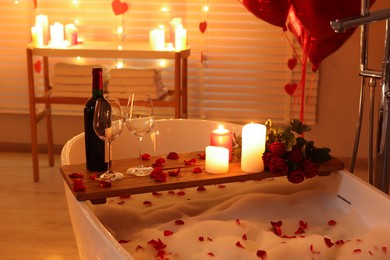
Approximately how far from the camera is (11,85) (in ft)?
13.1

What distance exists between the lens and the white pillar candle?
191 centimetres

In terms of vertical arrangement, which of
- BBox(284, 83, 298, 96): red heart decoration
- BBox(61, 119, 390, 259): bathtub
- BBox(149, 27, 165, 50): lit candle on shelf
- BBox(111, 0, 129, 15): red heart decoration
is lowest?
BBox(61, 119, 390, 259): bathtub

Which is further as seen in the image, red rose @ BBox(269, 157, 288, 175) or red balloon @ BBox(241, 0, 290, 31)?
red balloon @ BBox(241, 0, 290, 31)

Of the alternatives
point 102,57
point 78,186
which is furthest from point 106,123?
point 102,57

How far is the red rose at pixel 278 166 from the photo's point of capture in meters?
1.88

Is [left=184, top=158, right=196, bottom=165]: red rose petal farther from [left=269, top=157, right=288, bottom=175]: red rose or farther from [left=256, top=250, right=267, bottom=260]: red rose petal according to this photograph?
[left=256, top=250, right=267, bottom=260]: red rose petal

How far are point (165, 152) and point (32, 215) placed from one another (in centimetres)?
92

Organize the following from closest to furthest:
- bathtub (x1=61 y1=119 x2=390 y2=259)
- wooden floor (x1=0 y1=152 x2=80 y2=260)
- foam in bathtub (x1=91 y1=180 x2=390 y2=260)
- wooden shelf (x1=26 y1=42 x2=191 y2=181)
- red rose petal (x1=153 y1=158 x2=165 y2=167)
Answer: bathtub (x1=61 y1=119 x2=390 y2=259) < foam in bathtub (x1=91 y1=180 x2=390 y2=260) < red rose petal (x1=153 y1=158 x2=165 y2=167) < wooden floor (x1=0 y1=152 x2=80 y2=260) < wooden shelf (x1=26 y1=42 x2=191 y2=181)

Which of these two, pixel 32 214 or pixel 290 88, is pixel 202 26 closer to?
pixel 290 88

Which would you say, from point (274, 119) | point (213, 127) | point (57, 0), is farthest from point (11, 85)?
point (213, 127)

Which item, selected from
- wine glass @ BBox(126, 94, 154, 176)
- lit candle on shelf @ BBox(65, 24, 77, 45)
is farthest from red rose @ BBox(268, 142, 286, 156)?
lit candle on shelf @ BBox(65, 24, 77, 45)

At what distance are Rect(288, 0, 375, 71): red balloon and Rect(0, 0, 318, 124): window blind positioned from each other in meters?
0.67

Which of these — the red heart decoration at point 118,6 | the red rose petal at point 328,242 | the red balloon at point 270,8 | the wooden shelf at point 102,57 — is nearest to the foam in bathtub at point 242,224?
the red rose petal at point 328,242

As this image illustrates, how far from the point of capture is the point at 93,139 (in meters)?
1.86
